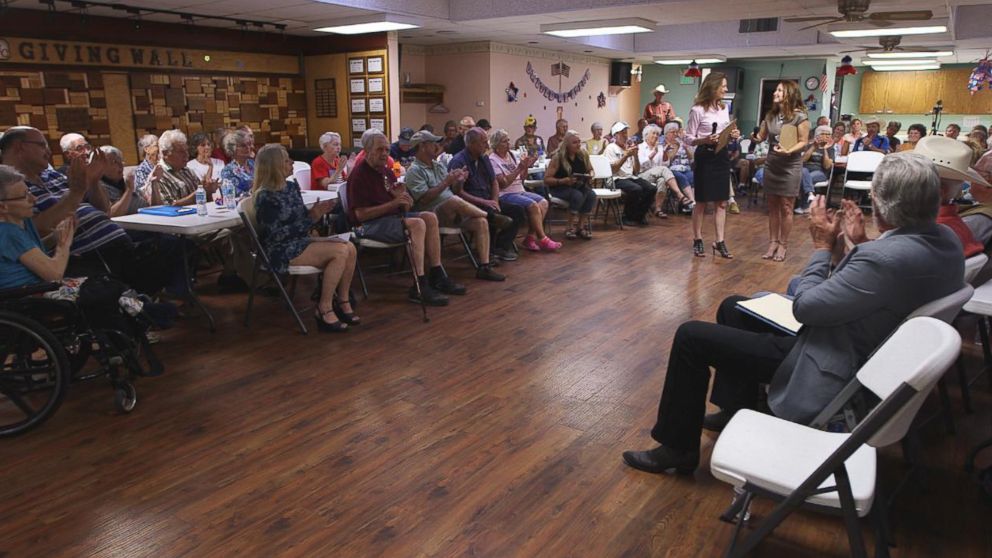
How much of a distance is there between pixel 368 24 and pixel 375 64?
1307mm

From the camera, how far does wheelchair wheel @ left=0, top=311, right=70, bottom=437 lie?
283 centimetres

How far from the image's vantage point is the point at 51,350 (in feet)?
9.38

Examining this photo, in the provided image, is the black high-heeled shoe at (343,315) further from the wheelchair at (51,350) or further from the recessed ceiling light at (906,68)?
the recessed ceiling light at (906,68)

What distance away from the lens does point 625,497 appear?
248cm

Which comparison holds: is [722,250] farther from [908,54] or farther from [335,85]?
[908,54]

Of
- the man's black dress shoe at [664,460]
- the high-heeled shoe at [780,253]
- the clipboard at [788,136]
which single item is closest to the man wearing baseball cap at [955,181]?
the man's black dress shoe at [664,460]

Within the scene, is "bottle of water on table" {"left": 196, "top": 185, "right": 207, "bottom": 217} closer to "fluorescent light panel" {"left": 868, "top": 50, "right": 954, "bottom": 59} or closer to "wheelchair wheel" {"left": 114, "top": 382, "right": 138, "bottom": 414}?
"wheelchair wheel" {"left": 114, "top": 382, "right": 138, "bottom": 414}

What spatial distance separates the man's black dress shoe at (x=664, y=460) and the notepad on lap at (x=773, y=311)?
22.9 inches

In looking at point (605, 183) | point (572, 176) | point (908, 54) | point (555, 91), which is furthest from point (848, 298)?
point (908, 54)

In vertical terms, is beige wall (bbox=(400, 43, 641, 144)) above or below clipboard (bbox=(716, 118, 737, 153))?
above

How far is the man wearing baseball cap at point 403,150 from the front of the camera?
22.3 feet

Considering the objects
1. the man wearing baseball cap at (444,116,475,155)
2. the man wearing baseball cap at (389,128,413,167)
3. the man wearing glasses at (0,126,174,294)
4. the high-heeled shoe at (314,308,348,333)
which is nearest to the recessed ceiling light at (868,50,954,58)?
the man wearing baseball cap at (444,116,475,155)

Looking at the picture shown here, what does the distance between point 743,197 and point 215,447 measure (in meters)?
9.82

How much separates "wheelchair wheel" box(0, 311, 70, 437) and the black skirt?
17.3ft
